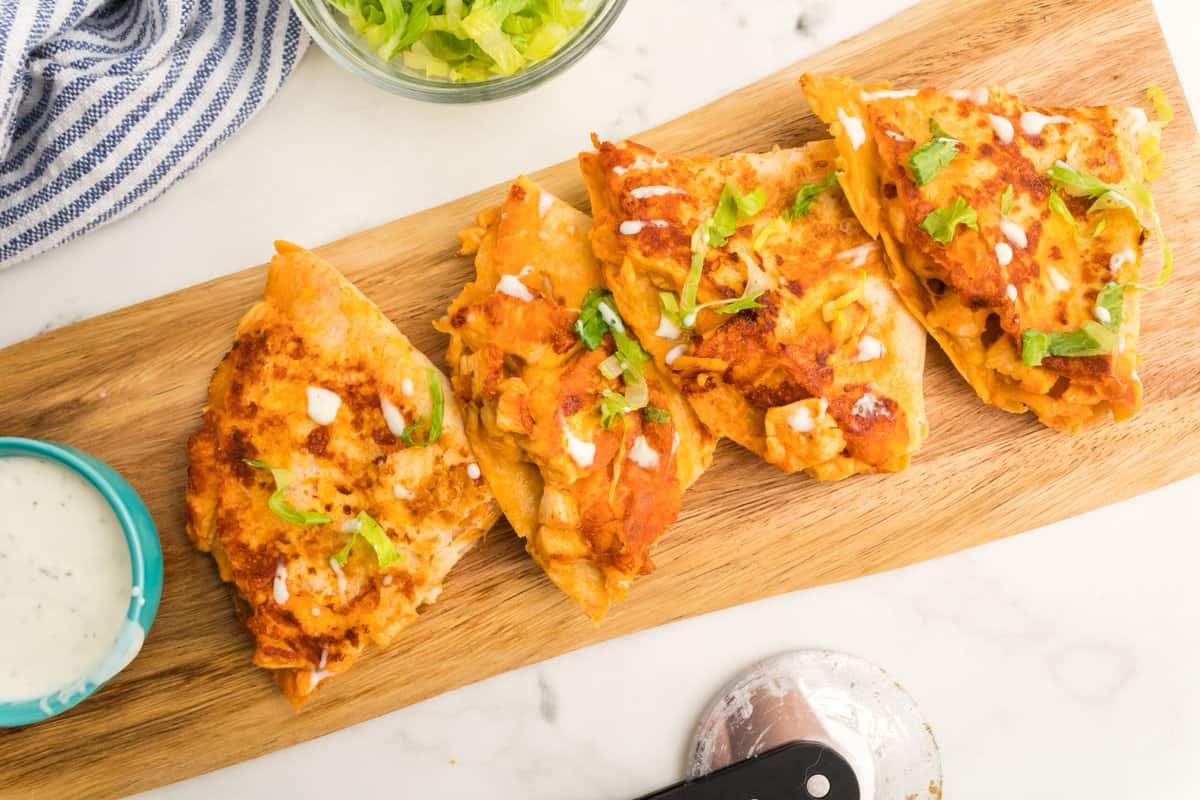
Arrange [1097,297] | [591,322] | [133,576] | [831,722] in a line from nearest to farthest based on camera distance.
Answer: [133,576], [591,322], [1097,297], [831,722]

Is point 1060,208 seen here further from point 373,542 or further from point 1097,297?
point 373,542

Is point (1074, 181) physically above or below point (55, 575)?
above

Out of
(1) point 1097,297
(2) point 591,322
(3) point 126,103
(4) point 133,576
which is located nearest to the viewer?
(4) point 133,576

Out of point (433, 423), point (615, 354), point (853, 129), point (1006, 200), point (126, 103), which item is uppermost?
point (853, 129)

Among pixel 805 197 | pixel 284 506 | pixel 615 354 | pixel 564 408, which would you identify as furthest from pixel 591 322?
pixel 284 506

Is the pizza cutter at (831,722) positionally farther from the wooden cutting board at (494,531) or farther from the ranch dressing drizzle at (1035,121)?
the ranch dressing drizzle at (1035,121)

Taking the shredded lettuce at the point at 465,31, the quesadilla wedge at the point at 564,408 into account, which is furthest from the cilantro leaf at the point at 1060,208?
the shredded lettuce at the point at 465,31
